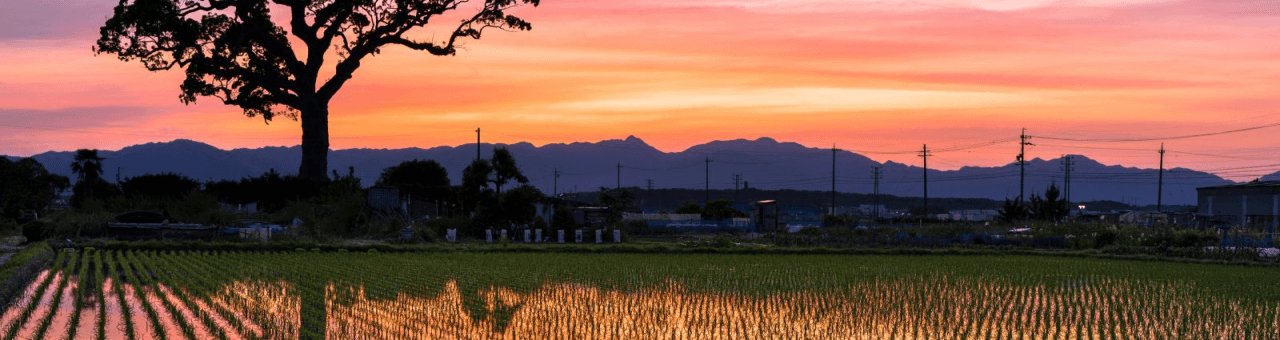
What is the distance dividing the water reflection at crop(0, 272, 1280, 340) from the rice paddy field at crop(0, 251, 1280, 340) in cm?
4

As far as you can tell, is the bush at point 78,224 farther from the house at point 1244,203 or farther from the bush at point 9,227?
the house at point 1244,203

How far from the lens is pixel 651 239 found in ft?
162

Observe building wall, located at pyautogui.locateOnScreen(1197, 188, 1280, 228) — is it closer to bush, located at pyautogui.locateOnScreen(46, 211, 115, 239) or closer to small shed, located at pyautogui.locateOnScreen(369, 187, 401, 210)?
small shed, located at pyautogui.locateOnScreen(369, 187, 401, 210)

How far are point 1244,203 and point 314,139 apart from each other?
52.3 metres

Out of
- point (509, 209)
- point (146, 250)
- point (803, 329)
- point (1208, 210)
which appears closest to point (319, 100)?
point (509, 209)

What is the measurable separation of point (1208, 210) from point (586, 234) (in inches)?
1842

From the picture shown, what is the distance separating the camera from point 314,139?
58625mm

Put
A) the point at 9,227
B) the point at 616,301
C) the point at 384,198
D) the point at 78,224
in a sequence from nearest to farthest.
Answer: the point at 616,301 < the point at 78,224 < the point at 9,227 < the point at 384,198

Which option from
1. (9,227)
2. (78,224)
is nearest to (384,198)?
(78,224)

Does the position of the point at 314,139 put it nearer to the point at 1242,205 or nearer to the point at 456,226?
the point at 456,226

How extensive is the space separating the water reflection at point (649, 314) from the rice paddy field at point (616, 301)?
1.4 inches

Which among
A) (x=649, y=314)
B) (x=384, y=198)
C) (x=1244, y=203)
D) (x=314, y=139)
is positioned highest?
(x=314, y=139)

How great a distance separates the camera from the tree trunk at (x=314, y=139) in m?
58.0

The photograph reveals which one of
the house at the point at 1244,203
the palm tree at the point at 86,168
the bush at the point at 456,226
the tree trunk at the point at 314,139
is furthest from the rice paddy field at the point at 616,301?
the palm tree at the point at 86,168
